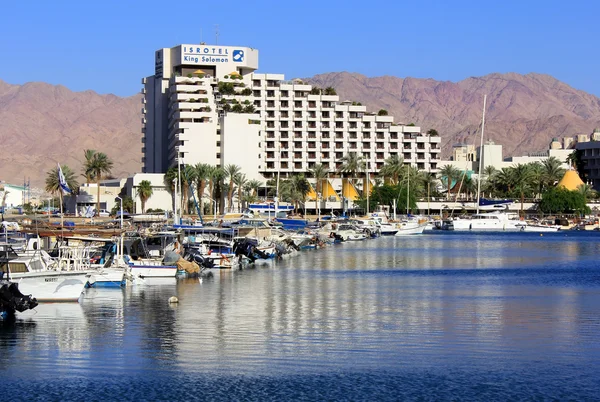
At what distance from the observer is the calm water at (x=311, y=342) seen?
30.2 meters

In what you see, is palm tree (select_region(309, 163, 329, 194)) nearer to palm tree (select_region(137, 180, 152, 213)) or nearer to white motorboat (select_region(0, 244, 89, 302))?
palm tree (select_region(137, 180, 152, 213))

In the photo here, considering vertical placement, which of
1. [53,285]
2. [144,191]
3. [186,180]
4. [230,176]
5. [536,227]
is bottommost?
[53,285]

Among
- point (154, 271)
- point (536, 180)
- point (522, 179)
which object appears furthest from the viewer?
point (536, 180)

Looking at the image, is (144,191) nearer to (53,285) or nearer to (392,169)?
(392,169)

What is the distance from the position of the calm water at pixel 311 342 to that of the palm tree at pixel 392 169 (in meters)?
127

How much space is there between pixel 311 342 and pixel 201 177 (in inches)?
4985

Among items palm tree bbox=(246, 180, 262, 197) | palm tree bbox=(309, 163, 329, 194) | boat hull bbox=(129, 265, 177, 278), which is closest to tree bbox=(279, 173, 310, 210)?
palm tree bbox=(309, 163, 329, 194)

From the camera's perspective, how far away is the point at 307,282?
2554 inches

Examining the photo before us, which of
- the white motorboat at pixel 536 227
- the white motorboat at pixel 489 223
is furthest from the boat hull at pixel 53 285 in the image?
the white motorboat at pixel 536 227

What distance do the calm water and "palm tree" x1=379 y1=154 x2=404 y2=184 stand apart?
127 meters

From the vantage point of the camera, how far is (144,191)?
6540 inches

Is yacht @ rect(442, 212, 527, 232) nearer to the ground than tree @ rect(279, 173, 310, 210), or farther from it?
nearer to the ground

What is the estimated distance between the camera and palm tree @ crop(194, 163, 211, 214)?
16288 centimetres

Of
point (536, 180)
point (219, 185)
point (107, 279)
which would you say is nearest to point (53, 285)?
point (107, 279)
